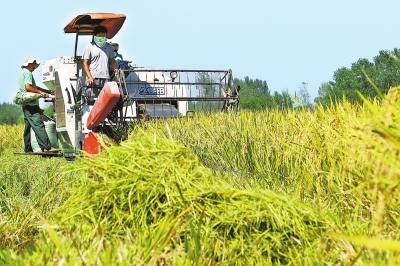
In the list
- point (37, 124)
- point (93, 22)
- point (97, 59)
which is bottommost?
point (37, 124)

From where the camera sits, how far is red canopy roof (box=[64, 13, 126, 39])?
12.1m

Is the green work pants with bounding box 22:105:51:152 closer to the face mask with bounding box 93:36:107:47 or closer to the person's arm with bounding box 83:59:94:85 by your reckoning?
the person's arm with bounding box 83:59:94:85

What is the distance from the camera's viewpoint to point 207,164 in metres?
7.03

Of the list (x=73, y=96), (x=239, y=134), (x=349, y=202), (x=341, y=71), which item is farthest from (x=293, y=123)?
(x=341, y=71)

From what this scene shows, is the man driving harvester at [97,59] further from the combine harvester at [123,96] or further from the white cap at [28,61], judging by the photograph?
the white cap at [28,61]

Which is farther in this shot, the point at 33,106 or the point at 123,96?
the point at 33,106

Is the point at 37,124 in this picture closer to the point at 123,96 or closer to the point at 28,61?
the point at 28,61

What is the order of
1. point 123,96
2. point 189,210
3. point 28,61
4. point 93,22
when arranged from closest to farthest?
point 189,210 → point 123,96 → point 93,22 → point 28,61

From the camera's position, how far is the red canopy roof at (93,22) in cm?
1210

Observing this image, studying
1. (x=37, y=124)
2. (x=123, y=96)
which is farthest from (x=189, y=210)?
(x=37, y=124)

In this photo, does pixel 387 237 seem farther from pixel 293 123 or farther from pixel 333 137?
pixel 293 123

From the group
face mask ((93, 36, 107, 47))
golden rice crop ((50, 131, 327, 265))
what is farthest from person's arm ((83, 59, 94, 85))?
golden rice crop ((50, 131, 327, 265))

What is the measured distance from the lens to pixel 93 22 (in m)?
12.4

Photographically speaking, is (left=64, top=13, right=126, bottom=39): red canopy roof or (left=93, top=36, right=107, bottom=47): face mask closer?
(left=93, top=36, right=107, bottom=47): face mask
